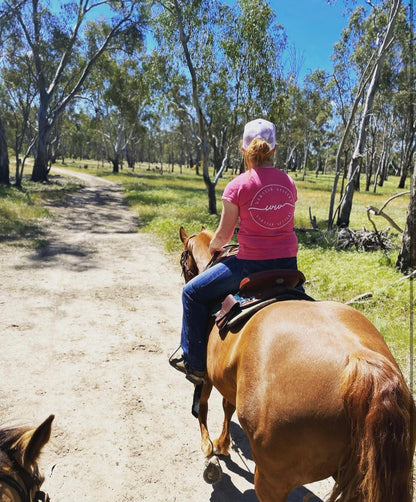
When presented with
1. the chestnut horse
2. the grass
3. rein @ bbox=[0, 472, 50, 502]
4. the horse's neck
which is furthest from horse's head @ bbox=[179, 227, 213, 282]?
the grass

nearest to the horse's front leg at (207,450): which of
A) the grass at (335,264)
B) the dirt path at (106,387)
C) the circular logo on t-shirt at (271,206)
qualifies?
the dirt path at (106,387)

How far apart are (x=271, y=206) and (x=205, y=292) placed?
867mm

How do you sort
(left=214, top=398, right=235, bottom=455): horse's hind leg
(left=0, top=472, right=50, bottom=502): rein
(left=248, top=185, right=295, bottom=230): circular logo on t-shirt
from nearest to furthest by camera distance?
(left=0, top=472, right=50, bottom=502): rein
(left=248, top=185, right=295, bottom=230): circular logo on t-shirt
(left=214, top=398, right=235, bottom=455): horse's hind leg

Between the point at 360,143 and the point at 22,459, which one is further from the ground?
the point at 360,143

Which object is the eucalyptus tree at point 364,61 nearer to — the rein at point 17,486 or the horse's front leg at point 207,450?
the horse's front leg at point 207,450

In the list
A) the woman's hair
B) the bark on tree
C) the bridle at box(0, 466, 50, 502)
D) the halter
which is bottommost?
the bridle at box(0, 466, 50, 502)

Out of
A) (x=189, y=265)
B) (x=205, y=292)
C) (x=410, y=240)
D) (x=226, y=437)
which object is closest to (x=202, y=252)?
(x=189, y=265)

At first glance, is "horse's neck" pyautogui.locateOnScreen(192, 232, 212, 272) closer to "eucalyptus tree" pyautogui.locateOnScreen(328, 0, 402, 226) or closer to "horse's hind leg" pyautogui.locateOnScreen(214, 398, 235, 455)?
"horse's hind leg" pyautogui.locateOnScreen(214, 398, 235, 455)

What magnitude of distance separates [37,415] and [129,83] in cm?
4152

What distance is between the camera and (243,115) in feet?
59.8

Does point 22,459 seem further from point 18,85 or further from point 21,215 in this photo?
point 18,85

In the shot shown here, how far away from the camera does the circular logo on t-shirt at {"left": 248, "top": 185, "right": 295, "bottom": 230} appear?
253cm

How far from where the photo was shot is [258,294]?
2520 millimetres

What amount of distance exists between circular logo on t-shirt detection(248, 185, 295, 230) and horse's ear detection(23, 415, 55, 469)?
174cm
